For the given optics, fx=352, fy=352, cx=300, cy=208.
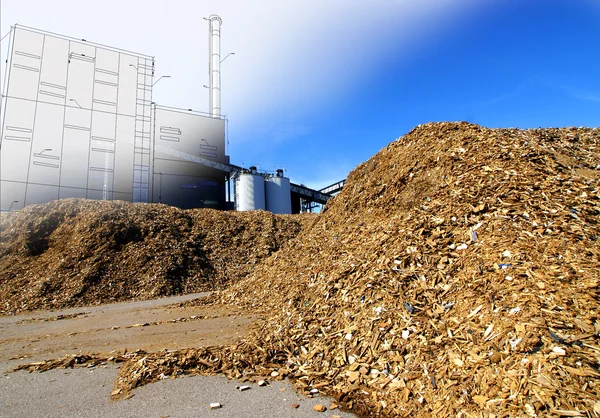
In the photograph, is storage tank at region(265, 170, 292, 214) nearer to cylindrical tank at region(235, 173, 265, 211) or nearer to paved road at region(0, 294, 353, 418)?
cylindrical tank at region(235, 173, 265, 211)

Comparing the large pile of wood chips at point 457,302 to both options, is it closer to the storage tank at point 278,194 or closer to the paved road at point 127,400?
the paved road at point 127,400

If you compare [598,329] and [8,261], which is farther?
[8,261]

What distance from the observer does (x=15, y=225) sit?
15172 millimetres

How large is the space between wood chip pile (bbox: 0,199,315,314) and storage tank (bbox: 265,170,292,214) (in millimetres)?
12013

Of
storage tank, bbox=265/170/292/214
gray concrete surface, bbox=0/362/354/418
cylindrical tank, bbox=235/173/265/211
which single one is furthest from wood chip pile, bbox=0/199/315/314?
storage tank, bbox=265/170/292/214

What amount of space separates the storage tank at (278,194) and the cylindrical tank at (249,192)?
902 millimetres

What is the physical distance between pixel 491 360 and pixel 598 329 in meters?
0.99

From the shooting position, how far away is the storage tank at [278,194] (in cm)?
3020

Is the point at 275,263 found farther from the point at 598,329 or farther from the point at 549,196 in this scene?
the point at 598,329

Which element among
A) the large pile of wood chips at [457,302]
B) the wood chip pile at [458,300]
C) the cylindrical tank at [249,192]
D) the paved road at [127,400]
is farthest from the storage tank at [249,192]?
the paved road at [127,400]

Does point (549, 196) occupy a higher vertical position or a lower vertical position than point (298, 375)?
higher

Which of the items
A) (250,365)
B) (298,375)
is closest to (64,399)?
(250,365)

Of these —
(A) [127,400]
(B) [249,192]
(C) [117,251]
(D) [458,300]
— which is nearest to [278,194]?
(B) [249,192]

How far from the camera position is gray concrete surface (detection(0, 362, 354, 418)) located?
11.5 ft
